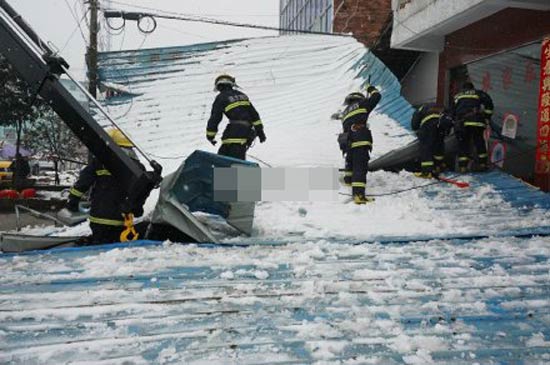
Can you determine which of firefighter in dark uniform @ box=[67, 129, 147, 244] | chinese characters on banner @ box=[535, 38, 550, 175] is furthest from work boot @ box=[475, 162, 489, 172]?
firefighter in dark uniform @ box=[67, 129, 147, 244]

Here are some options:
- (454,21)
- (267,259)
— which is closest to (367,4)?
(454,21)

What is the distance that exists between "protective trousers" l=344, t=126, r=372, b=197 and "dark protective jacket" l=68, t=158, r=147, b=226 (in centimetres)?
274

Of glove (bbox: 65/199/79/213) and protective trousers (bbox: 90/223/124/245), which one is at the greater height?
glove (bbox: 65/199/79/213)

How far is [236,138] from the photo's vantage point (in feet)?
18.7

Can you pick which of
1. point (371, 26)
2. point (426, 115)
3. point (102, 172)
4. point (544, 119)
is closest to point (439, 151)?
point (426, 115)

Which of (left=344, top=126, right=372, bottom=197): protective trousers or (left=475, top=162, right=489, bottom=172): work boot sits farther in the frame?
(left=475, top=162, right=489, bottom=172): work boot

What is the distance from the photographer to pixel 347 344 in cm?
203

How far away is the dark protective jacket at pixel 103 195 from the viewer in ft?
13.5

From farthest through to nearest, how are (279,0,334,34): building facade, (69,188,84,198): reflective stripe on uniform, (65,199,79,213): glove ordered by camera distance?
(279,0,334,34): building facade → (65,199,79,213): glove → (69,188,84,198): reflective stripe on uniform

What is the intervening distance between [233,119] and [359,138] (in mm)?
1737

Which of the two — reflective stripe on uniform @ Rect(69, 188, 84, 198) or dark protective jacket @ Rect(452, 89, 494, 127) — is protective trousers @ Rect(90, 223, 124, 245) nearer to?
reflective stripe on uniform @ Rect(69, 188, 84, 198)

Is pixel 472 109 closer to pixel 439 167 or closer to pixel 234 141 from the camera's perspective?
pixel 439 167

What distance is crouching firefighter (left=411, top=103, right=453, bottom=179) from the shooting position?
6680mm

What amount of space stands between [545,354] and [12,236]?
4608 mm
